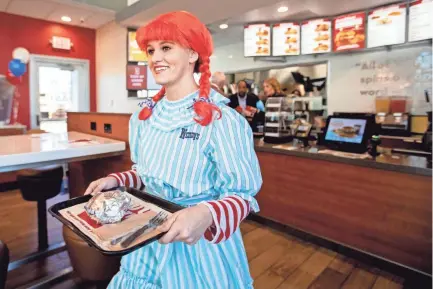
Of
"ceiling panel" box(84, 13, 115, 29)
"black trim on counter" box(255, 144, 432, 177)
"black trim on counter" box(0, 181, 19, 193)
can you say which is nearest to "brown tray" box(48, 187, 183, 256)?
"black trim on counter" box(255, 144, 432, 177)

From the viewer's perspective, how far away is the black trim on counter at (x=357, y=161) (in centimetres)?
198

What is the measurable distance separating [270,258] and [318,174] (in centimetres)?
75

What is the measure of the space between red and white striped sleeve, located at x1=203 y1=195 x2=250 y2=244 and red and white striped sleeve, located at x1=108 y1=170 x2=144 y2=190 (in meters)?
0.40

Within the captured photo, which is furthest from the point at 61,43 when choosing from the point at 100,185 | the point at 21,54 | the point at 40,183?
the point at 100,185

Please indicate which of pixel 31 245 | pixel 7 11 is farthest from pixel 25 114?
pixel 31 245

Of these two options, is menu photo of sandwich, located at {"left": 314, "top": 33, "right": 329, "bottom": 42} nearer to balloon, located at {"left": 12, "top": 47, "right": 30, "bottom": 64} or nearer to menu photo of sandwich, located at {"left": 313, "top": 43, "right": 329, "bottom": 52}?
menu photo of sandwich, located at {"left": 313, "top": 43, "right": 329, "bottom": 52}

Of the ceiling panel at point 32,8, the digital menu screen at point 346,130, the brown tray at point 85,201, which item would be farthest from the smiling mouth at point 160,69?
the ceiling panel at point 32,8

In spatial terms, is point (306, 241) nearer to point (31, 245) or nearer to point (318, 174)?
point (318, 174)

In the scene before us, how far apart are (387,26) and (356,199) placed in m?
2.84

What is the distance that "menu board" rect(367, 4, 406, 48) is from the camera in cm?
393

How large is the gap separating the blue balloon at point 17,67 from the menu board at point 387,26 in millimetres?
5053

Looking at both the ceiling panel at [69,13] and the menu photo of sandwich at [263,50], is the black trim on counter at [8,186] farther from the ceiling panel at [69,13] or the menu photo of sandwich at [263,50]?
the menu photo of sandwich at [263,50]

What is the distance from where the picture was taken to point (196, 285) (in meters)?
0.81

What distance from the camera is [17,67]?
4.79 m
